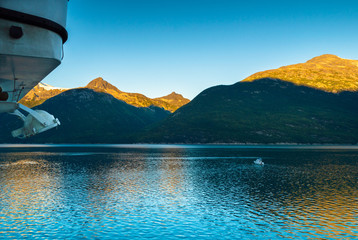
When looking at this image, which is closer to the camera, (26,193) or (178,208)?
(178,208)

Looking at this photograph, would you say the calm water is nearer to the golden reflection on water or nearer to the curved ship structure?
the golden reflection on water

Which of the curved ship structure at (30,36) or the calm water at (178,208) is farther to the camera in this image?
the calm water at (178,208)

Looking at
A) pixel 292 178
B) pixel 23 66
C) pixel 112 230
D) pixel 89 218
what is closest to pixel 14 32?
pixel 23 66

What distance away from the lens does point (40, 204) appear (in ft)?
156

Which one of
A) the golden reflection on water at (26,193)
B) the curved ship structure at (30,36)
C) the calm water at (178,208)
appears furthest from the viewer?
the golden reflection on water at (26,193)

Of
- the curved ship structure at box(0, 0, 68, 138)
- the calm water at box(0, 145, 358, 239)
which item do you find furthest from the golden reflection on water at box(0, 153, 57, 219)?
the curved ship structure at box(0, 0, 68, 138)

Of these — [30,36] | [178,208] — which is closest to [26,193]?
[178,208]

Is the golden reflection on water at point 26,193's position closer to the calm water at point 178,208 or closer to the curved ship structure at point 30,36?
the calm water at point 178,208

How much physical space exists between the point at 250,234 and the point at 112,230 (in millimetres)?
15119

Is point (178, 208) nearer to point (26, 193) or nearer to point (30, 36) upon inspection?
point (26, 193)

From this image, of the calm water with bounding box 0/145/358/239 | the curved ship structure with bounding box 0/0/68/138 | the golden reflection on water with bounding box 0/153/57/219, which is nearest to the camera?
the curved ship structure with bounding box 0/0/68/138

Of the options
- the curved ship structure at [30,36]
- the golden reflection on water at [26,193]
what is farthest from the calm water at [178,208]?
the curved ship structure at [30,36]

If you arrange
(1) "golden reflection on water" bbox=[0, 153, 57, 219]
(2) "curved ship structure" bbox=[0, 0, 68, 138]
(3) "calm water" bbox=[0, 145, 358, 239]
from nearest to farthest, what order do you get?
(2) "curved ship structure" bbox=[0, 0, 68, 138]
(3) "calm water" bbox=[0, 145, 358, 239]
(1) "golden reflection on water" bbox=[0, 153, 57, 219]

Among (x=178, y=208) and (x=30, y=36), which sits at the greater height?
(x=30, y=36)
